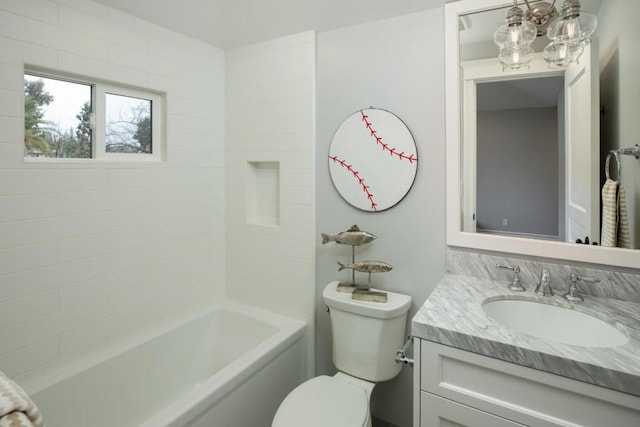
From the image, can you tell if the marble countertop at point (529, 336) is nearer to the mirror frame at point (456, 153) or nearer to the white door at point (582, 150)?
the mirror frame at point (456, 153)

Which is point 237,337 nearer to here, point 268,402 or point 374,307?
point 268,402

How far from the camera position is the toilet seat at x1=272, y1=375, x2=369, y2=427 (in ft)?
4.86

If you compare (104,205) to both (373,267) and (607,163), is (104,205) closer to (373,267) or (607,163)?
(373,267)

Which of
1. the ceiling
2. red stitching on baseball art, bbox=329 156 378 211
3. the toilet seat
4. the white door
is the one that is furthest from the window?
the white door

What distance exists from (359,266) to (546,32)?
4.42ft

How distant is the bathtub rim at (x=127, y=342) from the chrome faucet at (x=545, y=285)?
131 centimetres

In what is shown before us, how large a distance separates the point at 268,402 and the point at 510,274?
1408 millimetres

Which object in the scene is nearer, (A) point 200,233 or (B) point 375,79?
(B) point 375,79

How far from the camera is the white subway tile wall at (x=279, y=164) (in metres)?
2.24

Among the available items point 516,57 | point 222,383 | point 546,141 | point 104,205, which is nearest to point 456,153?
point 546,141

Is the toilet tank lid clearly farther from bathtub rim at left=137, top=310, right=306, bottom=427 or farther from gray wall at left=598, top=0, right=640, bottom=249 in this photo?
gray wall at left=598, top=0, right=640, bottom=249

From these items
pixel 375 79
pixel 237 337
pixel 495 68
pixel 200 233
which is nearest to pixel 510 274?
pixel 495 68

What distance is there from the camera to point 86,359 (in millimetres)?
1824

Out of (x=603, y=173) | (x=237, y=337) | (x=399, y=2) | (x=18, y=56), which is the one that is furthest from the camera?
(x=237, y=337)
